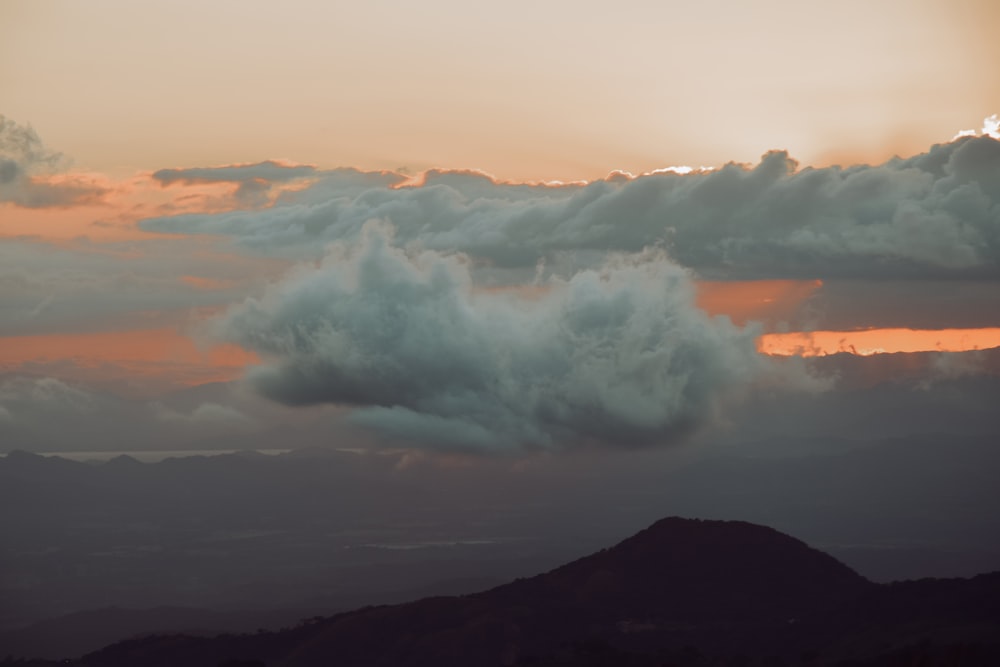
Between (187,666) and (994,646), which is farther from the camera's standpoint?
(187,666)

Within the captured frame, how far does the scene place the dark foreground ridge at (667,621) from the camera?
127625 millimetres

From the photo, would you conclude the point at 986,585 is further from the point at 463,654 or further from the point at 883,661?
the point at 463,654

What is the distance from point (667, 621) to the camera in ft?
499

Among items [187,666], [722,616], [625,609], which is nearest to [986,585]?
[722,616]

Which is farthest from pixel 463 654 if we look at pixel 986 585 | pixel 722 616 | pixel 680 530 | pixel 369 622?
pixel 986 585

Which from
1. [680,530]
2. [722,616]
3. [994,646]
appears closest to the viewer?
[994,646]

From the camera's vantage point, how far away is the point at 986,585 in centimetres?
13100

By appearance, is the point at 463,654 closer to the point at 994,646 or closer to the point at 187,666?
the point at 187,666

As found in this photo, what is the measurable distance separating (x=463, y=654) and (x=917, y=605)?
48.5 m

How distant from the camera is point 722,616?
505 feet

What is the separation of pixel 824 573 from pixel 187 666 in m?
79.9

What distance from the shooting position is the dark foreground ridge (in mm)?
127625

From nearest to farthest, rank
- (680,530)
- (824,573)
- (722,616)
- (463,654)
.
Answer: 1. (463,654)
2. (722,616)
3. (824,573)
4. (680,530)

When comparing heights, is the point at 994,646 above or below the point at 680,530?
below
